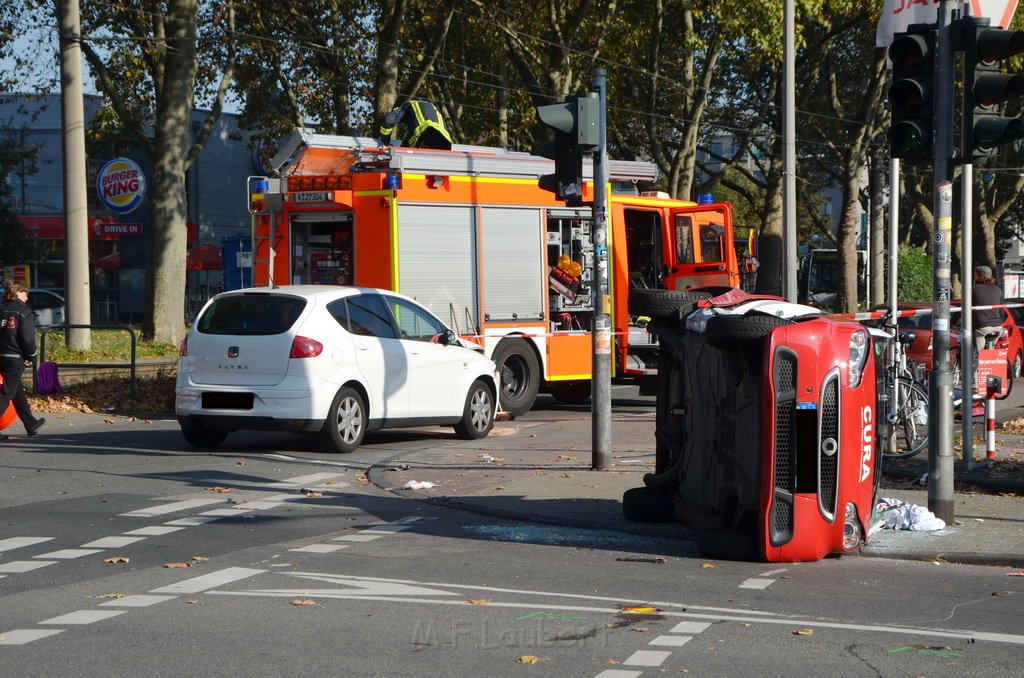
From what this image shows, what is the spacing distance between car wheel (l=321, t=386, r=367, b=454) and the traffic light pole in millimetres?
6103

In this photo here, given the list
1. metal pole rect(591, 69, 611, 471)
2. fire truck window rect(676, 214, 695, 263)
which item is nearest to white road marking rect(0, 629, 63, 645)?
metal pole rect(591, 69, 611, 471)

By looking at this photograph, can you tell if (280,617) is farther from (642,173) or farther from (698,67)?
(698,67)

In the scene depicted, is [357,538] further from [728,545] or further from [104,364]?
[104,364]

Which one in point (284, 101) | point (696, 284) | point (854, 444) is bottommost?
point (854, 444)

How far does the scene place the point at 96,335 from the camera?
23906mm

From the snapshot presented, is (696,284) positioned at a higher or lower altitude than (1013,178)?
lower

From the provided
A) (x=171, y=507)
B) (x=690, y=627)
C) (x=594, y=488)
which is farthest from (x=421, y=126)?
(x=690, y=627)

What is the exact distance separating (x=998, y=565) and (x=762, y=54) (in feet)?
81.9

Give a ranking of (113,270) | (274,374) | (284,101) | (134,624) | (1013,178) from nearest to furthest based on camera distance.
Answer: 1. (134,624)
2. (274,374)
3. (284,101)
4. (1013,178)
5. (113,270)

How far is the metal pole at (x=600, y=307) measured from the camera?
39.8 feet

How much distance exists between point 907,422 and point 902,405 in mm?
181

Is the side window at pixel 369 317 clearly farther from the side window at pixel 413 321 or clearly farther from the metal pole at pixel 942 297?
the metal pole at pixel 942 297

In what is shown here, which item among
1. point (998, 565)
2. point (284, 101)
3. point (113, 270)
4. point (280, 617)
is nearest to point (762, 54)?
point (284, 101)

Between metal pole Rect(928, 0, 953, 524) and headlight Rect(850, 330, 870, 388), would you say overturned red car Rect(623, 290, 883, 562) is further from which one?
metal pole Rect(928, 0, 953, 524)
